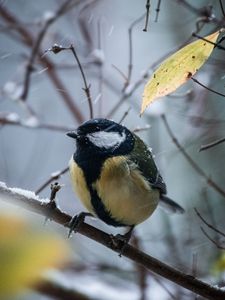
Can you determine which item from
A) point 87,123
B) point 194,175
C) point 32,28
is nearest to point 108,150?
point 87,123

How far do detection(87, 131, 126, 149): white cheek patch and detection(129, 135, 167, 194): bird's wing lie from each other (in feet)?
0.24

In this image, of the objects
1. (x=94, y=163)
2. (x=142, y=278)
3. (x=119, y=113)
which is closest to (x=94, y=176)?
(x=94, y=163)

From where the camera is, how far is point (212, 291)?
4.87ft

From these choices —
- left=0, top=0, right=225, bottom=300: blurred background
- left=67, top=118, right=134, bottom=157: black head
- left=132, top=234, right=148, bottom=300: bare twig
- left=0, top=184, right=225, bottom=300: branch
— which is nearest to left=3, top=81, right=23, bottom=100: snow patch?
left=0, top=0, right=225, bottom=300: blurred background

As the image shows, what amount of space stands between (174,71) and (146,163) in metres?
0.97

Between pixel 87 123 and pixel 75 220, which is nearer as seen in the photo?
pixel 75 220

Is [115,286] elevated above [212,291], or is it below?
below

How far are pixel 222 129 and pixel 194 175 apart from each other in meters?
1.95

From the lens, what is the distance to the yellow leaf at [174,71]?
3.72 ft

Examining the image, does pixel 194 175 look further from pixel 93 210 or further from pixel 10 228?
pixel 10 228

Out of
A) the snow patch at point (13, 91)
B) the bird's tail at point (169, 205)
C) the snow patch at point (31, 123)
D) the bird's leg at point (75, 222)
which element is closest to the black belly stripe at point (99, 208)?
the bird's leg at point (75, 222)

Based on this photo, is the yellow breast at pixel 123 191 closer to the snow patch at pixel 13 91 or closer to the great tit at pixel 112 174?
the great tit at pixel 112 174

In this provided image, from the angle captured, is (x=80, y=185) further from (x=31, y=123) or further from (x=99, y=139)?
(x=31, y=123)

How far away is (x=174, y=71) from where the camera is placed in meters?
1.14
